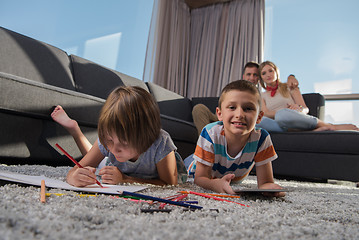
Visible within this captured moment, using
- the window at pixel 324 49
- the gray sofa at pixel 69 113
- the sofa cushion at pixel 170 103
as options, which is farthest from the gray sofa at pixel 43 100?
the window at pixel 324 49

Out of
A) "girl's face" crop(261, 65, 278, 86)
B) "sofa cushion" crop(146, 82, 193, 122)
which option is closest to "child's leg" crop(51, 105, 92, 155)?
"sofa cushion" crop(146, 82, 193, 122)

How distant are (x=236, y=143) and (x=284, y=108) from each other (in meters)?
1.36

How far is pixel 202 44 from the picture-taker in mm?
4137

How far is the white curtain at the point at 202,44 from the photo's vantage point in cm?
375

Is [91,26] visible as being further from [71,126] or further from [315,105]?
[315,105]

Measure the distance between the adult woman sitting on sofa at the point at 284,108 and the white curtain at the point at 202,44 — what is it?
1.35m

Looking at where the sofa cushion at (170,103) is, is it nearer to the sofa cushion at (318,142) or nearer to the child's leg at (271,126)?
the child's leg at (271,126)

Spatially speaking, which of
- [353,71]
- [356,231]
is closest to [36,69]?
[356,231]

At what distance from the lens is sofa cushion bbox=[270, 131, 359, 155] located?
5.81 ft

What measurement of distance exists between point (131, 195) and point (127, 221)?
0.20m

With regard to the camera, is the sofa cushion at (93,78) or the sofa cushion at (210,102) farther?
the sofa cushion at (210,102)

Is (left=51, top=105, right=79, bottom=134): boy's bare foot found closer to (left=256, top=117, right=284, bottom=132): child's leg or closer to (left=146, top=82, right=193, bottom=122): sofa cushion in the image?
(left=146, top=82, right=193, bottom=122): sofa cushion

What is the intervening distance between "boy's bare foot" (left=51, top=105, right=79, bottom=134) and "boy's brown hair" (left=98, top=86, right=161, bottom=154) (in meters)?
0.52

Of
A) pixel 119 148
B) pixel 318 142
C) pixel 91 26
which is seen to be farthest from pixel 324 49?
pixel 119 148
